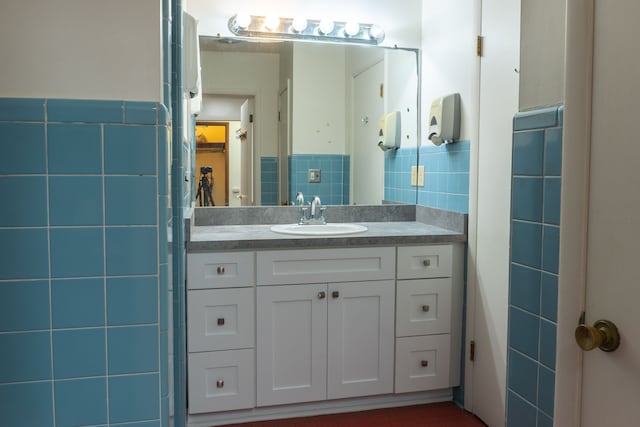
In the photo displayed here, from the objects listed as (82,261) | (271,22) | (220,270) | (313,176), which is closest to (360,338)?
(220,270)

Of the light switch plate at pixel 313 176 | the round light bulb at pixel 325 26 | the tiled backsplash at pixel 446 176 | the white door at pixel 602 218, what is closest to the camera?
the white door at pixel 602 218

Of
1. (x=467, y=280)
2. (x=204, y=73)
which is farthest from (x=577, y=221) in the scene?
(x=204, y=73)

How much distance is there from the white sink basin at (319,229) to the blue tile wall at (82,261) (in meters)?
1.28

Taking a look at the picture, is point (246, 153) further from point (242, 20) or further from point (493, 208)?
point (493, 208)

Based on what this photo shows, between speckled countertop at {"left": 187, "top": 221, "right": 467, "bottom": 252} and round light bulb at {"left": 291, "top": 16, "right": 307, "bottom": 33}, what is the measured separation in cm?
105

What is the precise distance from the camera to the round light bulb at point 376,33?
299 cm

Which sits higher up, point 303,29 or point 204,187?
point 303,29

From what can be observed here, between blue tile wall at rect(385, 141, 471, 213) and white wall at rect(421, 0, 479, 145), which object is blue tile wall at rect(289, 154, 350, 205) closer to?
blue tile wall at rect(385, 141, 471, 213)

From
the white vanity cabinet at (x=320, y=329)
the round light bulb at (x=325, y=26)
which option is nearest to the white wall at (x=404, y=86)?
the round light bulb at (x=325, y=26)

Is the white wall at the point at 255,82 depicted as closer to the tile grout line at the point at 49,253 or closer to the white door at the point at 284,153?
the white door at the point at 284,153

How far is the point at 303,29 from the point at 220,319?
61.2 inches

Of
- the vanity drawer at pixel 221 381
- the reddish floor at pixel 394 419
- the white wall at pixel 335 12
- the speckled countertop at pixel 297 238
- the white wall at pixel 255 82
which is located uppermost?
the white wall at pixel 335 12

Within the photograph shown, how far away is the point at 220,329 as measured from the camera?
2369mm

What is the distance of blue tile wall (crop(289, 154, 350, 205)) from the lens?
298 centimetres
